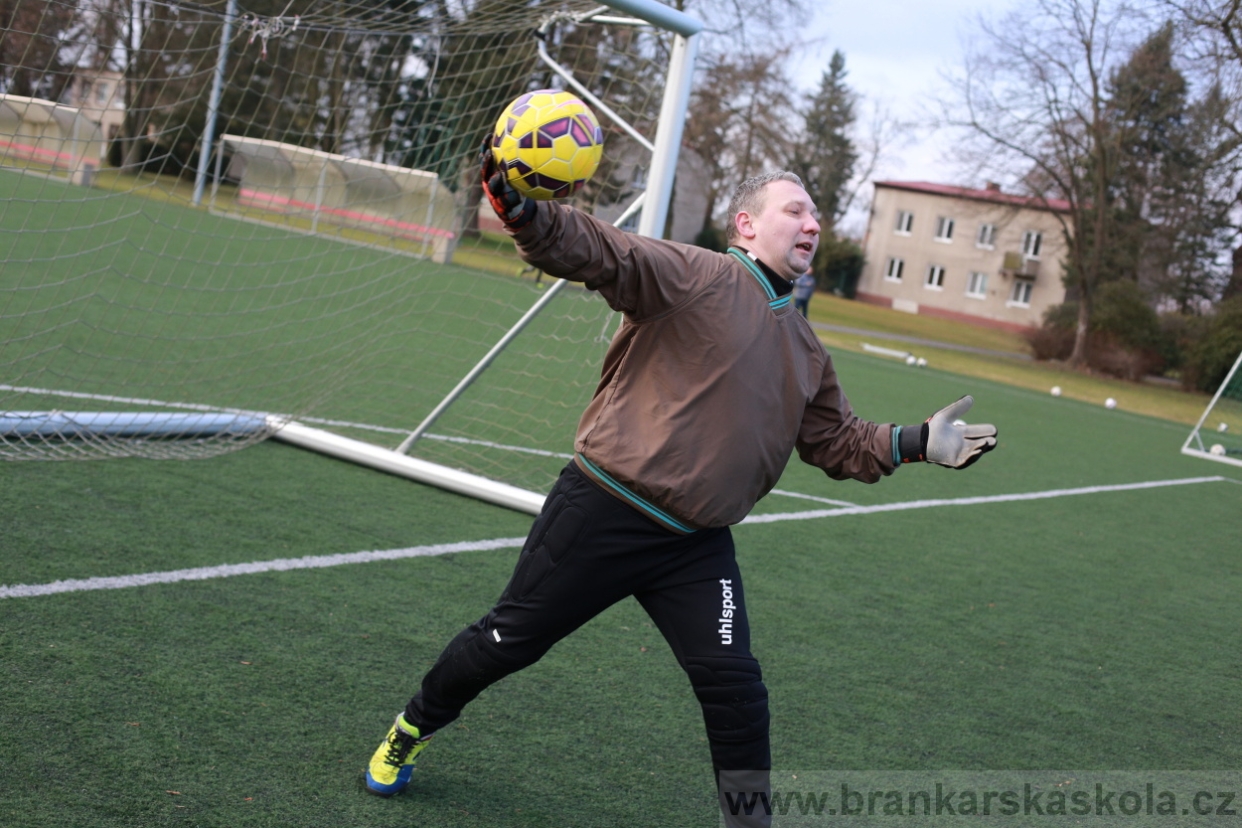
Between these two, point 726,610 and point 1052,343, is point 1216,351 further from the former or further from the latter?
point 726,610

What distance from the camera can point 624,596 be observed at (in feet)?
9.27

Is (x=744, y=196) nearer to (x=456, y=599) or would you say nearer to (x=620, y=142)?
(x=456, y=599)

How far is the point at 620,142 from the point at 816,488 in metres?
3.24

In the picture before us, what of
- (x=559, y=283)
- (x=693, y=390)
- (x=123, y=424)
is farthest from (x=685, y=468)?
(x=123, y=424)

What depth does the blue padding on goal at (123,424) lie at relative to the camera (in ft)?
19.0

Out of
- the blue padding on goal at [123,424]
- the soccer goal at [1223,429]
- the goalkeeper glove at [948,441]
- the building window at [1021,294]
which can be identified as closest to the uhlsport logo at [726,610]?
the goalkeeper glove at [948,441]

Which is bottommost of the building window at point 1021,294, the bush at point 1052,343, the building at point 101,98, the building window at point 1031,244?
the building at point 101,98

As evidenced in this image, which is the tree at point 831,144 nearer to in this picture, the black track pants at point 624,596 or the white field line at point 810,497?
the white field line at point 810,497

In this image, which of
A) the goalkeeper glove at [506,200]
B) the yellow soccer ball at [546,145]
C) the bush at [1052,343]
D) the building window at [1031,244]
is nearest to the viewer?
the goalkeeper glove at [506,200]

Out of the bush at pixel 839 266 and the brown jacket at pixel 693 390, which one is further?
the bush at pixel 839 266

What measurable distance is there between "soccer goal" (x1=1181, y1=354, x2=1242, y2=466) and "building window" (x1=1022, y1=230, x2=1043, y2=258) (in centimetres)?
4657

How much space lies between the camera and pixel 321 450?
686cm

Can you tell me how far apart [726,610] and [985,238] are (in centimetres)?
6575

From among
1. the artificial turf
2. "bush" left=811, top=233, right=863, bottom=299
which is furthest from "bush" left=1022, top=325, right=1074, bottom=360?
"bush" left=811, top=233, right=863, bottom=299
